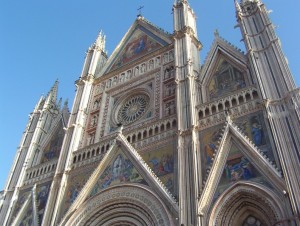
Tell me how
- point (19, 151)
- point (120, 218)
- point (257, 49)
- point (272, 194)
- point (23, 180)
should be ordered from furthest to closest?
point (19, 151)
point (23, 180)
point (257, 49)
point (120, 218)
point (272, 194)

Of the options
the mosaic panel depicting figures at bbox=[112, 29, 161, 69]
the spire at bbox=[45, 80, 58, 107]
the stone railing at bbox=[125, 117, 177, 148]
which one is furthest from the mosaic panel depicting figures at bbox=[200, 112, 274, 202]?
the spire at bbox=[45, 80, 58, 107]

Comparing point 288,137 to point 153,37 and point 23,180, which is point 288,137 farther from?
point 23,180

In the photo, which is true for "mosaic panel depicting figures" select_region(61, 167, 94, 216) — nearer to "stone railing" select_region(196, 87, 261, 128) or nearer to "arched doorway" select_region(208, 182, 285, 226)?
"stone railing" select_region(196, 87, 261, 128)

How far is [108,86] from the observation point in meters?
19.2

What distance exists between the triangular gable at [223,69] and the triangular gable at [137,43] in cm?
325

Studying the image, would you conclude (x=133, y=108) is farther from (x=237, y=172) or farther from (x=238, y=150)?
(x=237, y=172)

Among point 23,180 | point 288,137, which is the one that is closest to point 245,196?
point 288,137

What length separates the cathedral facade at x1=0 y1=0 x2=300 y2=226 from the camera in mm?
11031

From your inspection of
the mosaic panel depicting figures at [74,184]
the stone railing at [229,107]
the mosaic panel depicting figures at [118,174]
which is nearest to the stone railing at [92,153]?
the mosaic panel depicting figures at [74,184]

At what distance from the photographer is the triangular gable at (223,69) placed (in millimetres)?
14594

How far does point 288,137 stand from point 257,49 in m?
4.51

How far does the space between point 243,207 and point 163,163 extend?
3.42 m

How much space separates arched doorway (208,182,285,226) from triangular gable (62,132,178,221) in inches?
63.5

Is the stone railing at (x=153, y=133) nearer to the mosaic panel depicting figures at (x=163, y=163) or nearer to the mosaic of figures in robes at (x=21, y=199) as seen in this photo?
the mosaic panel depicting figures at (x=163, y=163)
